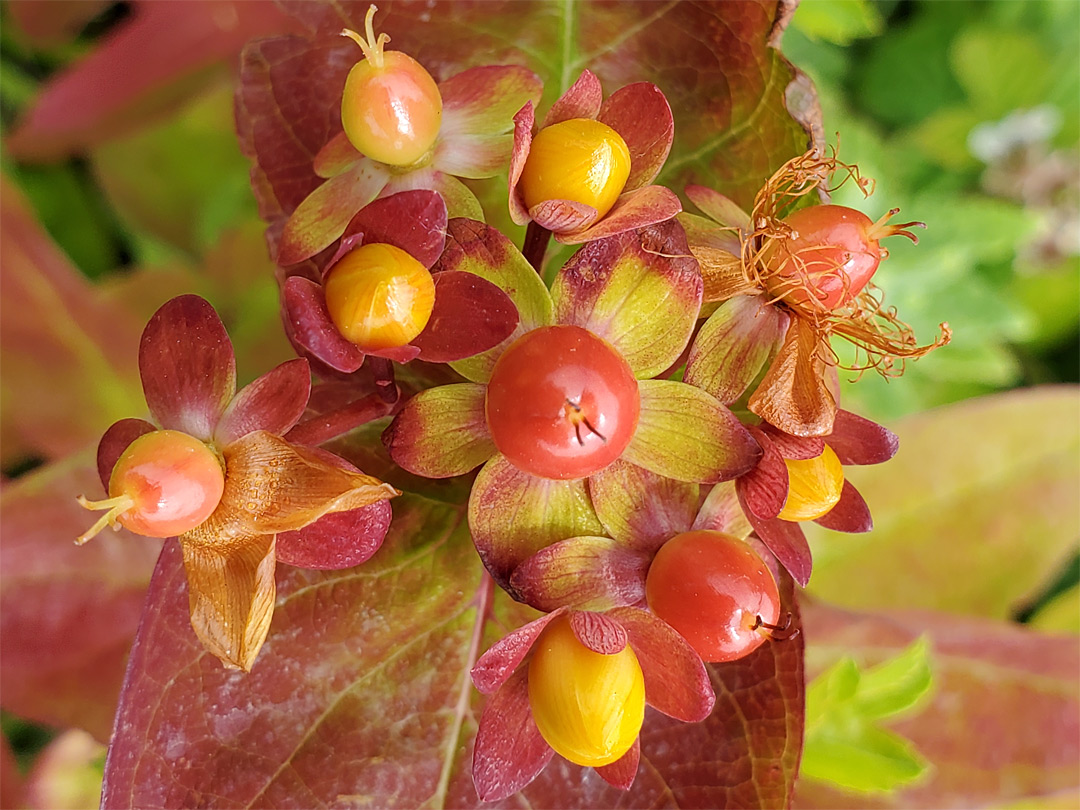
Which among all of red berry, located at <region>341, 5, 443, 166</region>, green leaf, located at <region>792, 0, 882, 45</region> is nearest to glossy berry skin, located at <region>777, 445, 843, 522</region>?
red berry, located at <region>341, 5, 443, 166</region>

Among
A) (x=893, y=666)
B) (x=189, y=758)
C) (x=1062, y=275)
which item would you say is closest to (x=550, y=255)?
(x=189, y=758)

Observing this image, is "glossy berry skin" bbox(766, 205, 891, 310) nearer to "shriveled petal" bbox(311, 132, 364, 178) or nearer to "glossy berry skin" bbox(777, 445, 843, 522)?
"glossy berry skin" bbox(777, 445, 843, 522)

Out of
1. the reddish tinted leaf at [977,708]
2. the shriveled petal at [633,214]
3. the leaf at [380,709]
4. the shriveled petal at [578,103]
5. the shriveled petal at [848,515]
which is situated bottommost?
the reddish tinted leaf at [977,708]

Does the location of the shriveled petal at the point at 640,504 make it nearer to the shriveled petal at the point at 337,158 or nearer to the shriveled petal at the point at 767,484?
the shriveled petal at the point at 767,484

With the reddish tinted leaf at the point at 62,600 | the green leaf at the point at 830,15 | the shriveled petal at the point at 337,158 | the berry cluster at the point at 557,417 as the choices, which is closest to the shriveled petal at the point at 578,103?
the berry cluster at the point at 557,417

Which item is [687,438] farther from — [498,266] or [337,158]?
[337,158]

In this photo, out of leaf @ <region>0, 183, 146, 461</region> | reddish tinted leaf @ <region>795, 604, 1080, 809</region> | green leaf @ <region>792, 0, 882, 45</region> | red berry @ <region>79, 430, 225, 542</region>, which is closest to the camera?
red berry @ <region>79, 430, 225, 542</region>

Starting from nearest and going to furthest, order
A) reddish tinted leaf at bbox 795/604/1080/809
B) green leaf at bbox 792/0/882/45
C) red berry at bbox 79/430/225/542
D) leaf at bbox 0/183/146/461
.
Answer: red berry at bbox 79/430/225/542, green leaf at bbox 792/0/882/45, reddish tinted leaf at bbox 795/604/1080/809, leaf at bbox 0/183/146/461
